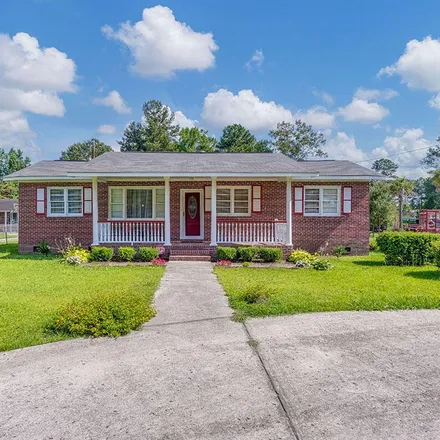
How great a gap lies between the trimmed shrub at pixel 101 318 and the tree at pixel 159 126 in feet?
135

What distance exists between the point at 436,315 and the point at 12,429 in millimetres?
6192

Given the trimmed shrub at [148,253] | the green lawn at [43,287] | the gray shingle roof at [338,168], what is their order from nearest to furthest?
the green lawn at [43,287] < the trimmed shrub at [148,253] < the gray shingle roof at [338,168]

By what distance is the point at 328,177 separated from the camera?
577 inches

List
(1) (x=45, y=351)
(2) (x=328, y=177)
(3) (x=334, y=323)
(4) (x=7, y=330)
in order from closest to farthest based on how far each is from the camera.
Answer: (1) (x=45, y=351) < (4) (x=7, y=330) < (3) (x=334, y=323) < (2) (x=328, y=177)

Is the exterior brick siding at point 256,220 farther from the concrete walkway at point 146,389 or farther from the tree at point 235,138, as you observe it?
the tree at point 235,138

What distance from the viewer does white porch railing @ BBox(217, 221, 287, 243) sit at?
13.8 metres

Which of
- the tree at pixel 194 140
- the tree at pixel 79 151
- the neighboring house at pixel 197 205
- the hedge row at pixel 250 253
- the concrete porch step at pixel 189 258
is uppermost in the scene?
the tree at pixel 79 151

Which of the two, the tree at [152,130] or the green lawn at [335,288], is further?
the tree at [152,130]

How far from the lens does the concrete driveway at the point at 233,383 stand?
2953mm

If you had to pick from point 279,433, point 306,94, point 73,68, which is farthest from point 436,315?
point 306,94

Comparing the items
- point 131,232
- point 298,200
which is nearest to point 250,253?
point 298,200

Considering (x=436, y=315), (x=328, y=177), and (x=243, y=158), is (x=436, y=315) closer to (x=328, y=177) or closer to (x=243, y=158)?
(x=328, y=177)

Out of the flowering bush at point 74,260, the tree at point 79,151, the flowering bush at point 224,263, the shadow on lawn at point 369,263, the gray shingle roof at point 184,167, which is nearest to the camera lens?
the flowering bush at point 224,263

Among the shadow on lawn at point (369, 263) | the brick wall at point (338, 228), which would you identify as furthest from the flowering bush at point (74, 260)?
the shadow on lawn at point (369, 263)
